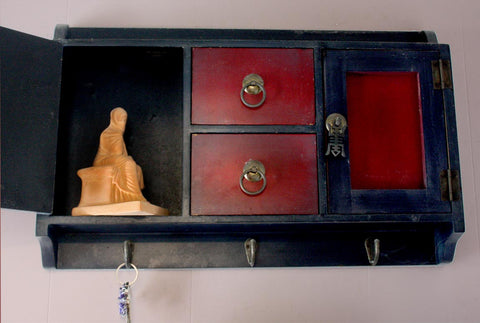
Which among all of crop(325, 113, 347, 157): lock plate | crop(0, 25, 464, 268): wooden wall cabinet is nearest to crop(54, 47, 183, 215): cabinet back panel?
crop(0, 25, 464, 268): wooden wall cabinet

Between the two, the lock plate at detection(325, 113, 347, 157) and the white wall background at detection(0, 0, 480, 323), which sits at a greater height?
the lock plate at detection(325, 113, 347, 157)

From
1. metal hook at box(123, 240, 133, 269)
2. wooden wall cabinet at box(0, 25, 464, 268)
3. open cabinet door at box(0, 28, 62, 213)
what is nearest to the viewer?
open cabinet door at box(0, 28, 62, 213)

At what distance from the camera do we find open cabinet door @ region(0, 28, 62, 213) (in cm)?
117

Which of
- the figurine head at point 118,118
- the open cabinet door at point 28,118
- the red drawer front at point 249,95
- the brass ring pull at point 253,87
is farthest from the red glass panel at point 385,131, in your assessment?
the open cabinet door at point 28,118

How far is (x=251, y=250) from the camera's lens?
1423 mm

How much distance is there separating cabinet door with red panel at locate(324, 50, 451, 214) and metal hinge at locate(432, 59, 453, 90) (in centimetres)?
1

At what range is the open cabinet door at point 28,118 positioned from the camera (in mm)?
1169

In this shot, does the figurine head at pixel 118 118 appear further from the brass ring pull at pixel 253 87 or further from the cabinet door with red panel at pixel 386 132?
the cabinet door with red panel at pixel 386 132

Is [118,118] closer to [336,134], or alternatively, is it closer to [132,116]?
[132,116]

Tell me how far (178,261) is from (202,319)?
0.18m

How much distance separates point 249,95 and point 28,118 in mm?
537

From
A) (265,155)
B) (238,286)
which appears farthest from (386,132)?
(238,286)

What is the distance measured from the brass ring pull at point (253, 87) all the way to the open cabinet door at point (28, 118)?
0.47m

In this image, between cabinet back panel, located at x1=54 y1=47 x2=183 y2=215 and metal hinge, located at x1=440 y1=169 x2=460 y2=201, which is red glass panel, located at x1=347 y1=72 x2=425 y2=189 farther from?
cabinet back panel, located at x1=54 y1=47 x2=183 y2=215
